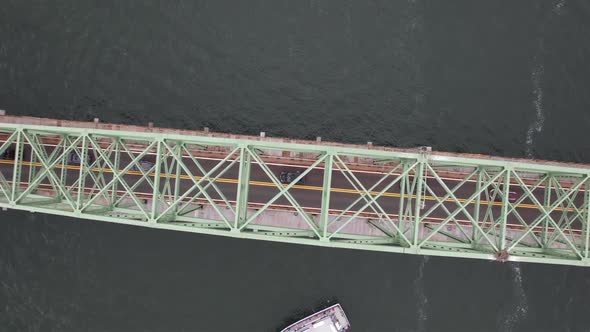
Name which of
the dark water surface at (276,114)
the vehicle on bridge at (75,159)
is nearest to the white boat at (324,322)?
the dark water surface at (276,114)

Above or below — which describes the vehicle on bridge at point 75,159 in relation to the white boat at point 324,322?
above

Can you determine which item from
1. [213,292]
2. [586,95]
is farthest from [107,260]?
[586,95]

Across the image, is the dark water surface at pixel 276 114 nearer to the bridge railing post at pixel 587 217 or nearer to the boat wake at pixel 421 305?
the boat wake at pixel 421 305

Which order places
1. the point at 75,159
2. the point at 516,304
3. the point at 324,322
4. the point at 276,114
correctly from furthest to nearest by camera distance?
the point at 516,304 → the point at 276,114 → the point at 324,322 → the point at 75,159

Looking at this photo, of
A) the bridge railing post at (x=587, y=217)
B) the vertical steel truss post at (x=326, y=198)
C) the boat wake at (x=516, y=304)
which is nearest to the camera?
the vertical steel truss post at (x=326, y=198)

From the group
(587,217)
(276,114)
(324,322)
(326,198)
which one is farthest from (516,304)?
(276,114)

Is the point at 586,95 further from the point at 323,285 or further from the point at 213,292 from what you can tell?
the point at 213,292

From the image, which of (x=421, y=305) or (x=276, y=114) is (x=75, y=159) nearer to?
(x=276, y=114)
